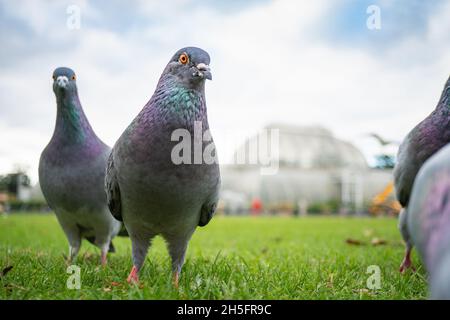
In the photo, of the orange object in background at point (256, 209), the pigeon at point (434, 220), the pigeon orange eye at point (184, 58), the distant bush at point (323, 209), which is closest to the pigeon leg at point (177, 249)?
the pigeon orange eye at point (184, 58)

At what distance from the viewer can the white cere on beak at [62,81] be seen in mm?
3320

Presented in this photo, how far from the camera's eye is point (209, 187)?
8.40ft

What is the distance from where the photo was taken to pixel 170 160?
92.5 inches

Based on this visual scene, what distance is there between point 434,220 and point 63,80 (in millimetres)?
2937

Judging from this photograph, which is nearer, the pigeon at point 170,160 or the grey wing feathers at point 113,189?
the pigeon at point 170,160

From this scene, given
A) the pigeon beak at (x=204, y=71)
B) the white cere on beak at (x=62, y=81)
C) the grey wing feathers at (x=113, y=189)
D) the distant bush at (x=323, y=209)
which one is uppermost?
the white cere on beak at (x=62, y=81)

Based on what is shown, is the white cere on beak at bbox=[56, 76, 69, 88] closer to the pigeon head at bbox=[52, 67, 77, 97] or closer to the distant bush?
the pigeon head at bbox=[52, 67, 77, 97]

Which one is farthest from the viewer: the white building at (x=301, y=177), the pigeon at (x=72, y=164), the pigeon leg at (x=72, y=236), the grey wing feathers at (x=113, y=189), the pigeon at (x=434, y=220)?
the white building at (x=301, y=177)

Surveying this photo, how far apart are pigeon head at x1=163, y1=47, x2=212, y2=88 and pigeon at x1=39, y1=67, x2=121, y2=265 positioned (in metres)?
1.26

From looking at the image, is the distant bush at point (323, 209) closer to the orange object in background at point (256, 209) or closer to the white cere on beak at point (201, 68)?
the orange object in background at point (256, 209)

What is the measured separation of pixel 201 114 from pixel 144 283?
108 cm

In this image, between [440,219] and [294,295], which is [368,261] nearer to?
[294,295]

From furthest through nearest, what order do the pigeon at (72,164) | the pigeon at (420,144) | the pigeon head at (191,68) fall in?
the pigeon at (72,164) → the pigeon at (420,144) → the pigeon head at (191,68)

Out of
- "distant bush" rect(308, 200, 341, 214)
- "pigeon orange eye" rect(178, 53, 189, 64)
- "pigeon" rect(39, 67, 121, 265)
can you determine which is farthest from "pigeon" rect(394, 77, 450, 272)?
"distant bush" rect(308, 200, 341, 214)
